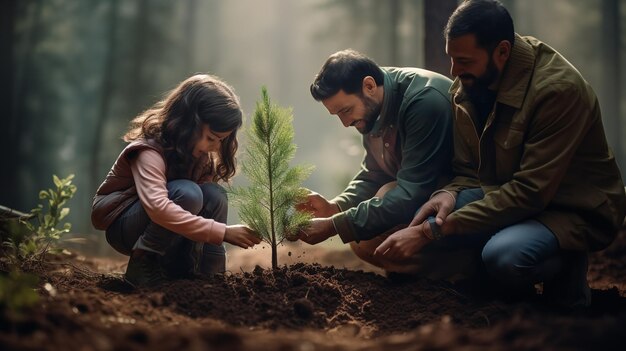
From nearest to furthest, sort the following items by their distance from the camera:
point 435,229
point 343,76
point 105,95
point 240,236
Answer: point 435,229
point 240,236
point 343,76
point 105,95

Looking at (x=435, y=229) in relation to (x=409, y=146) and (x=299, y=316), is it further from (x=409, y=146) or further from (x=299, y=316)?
(x=299, y=316)

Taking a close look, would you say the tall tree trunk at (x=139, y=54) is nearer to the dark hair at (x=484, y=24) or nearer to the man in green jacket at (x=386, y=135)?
the man in green jacket at (x=386, y=135)

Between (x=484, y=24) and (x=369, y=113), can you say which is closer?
(x=484, y=24)

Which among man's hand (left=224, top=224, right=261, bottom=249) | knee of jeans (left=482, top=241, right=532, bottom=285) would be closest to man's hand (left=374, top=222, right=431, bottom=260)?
knee of jeans (left=482, top=241, right=532, bottom=285)

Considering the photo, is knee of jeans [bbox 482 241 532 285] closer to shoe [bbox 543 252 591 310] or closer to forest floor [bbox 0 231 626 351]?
forest floor [bbox 0 231 626 351]

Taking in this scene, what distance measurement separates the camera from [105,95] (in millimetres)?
12078

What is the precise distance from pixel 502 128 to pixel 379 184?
48.3 inches

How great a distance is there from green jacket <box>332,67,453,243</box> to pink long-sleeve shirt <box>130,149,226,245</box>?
77cm

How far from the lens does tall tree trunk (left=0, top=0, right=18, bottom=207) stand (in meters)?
10.6

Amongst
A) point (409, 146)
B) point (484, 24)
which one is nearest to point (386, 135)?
point (409, 146)

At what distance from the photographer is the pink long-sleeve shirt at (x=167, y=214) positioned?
3.30 m

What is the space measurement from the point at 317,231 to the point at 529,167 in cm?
130

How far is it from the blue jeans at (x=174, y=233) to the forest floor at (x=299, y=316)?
0.28 m

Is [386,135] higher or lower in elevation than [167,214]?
higher
